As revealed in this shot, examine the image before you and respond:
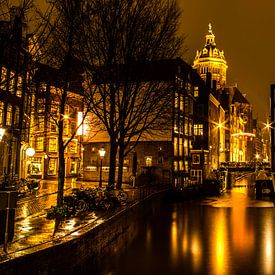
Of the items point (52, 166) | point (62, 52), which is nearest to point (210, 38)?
point (52, 166)

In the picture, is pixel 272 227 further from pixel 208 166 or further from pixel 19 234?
pixel 208 166

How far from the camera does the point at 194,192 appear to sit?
171ft

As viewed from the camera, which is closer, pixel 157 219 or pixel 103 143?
pixel 157 219

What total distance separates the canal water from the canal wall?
24.1 inches

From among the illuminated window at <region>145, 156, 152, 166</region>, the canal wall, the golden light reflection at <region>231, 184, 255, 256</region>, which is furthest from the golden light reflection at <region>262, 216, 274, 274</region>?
the illuminated window at <region>145, 156, 152, 166</region>

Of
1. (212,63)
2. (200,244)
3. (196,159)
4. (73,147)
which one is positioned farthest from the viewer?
(212,63)

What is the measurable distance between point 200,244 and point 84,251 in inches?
465

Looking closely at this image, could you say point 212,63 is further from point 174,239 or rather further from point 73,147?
point 174,239

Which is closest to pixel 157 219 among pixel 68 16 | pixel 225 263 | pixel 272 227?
pixel 272 227

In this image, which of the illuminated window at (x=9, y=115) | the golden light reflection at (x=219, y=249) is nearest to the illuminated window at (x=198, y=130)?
the golden light reflection at (x=219, y=249)

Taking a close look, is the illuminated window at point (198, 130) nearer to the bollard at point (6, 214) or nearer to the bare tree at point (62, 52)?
the bare tree at point (62, 52)

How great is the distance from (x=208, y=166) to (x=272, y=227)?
35731 millimetres

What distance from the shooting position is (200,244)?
23891 millimetres

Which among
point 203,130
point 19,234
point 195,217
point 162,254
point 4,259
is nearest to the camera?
point 4,259
